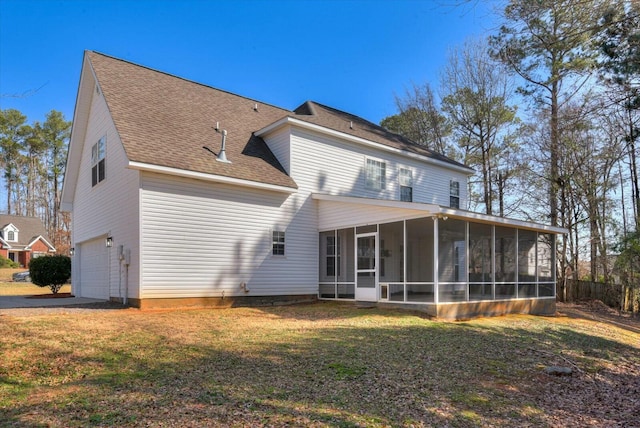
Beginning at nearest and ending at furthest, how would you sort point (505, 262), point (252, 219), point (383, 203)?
point (383, 203) → point (252, 219) → point (505, 262)

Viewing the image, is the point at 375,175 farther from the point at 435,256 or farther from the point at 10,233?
the point at 10,233

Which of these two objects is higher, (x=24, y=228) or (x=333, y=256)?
(x=24, y=228)

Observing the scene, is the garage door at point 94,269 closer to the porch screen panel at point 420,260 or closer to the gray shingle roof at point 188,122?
the gray shingle roof at point 188,122

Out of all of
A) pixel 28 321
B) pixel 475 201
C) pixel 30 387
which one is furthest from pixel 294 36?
pixel 475 201

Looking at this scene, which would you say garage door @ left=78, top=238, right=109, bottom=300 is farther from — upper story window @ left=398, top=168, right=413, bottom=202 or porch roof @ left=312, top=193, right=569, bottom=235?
upper story window @ left=398, top=168, right=413, bottom=202

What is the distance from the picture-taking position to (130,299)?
40.0ft

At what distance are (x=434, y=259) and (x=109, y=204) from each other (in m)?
9.93

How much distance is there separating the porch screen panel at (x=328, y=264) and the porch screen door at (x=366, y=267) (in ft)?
4.16

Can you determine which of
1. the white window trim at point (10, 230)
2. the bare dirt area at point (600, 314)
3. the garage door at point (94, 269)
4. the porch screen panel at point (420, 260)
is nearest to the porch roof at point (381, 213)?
the porch screen panel at point (420, 260)

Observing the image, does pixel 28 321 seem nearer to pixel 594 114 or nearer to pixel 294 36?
pixel 594 114

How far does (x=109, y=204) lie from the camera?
46.2 ft

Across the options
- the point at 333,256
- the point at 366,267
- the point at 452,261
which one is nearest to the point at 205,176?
the point at 333,256

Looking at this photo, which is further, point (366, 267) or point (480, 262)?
point (366, 267)

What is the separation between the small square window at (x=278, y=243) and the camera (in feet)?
48.6
